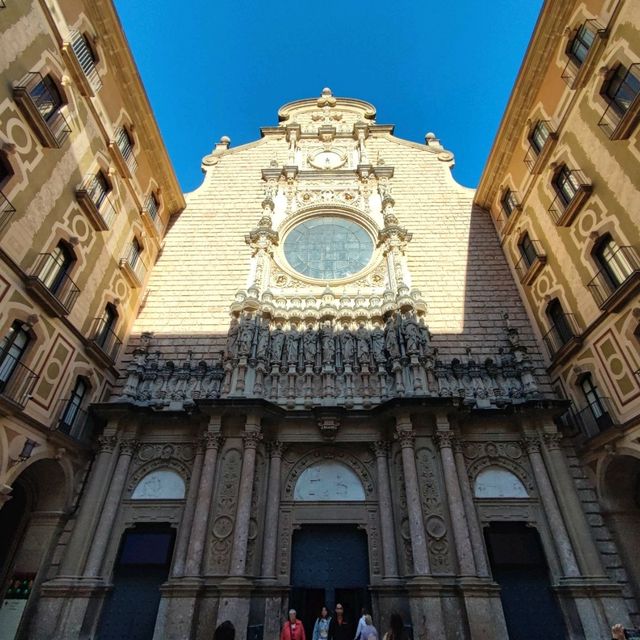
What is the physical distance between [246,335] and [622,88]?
12.5m

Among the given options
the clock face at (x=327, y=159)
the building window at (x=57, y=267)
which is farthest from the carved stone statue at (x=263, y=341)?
the clock face at (x=327, y=159)

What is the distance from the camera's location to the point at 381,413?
1196 cm

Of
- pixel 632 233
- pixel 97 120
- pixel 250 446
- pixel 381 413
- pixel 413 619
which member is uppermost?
pixel 97 120

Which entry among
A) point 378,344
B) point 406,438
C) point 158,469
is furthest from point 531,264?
point 158,469

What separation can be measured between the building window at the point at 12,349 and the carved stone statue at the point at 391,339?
9.84 metres

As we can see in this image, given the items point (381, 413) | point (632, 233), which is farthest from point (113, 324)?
point (632, 233)

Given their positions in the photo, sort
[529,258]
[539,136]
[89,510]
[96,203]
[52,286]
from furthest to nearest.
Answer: [529,258]
[539,136]
[96,203]
[52,286]
[89,510]

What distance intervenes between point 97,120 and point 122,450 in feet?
34.4

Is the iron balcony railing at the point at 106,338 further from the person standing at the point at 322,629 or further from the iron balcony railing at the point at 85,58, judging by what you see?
the person standing at the point at 322,629

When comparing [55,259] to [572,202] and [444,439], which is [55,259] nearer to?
[444,439]

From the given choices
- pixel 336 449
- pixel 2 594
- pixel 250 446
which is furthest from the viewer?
pixel 336 449

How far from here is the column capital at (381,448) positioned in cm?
1184

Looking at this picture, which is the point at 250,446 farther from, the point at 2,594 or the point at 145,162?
the point at 145,162

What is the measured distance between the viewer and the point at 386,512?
11062mm
